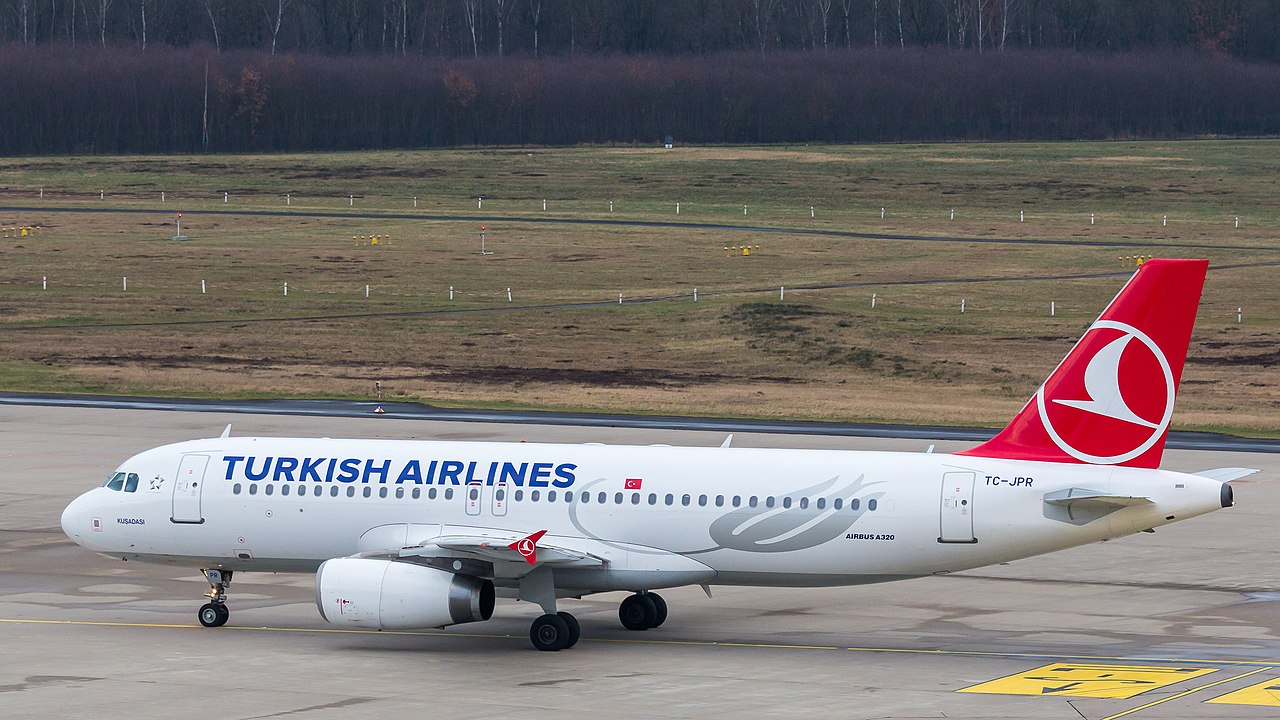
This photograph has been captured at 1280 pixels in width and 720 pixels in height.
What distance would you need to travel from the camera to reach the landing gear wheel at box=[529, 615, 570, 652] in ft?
108

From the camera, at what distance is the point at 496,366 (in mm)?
86625

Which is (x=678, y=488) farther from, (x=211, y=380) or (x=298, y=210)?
(x=298, y=210)

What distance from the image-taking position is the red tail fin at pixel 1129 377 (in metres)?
31.6

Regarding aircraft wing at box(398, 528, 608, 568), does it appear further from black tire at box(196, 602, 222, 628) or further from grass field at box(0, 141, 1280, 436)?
grass field at box(0, 141, 1280, 436)

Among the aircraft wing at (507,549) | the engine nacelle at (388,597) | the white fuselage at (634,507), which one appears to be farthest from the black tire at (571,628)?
the engine nacelle at (388,597)

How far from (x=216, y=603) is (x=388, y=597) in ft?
18.5

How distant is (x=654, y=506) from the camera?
110 feet

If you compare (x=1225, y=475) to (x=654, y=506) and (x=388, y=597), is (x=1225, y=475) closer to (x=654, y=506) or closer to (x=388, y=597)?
(x=654, y=506)

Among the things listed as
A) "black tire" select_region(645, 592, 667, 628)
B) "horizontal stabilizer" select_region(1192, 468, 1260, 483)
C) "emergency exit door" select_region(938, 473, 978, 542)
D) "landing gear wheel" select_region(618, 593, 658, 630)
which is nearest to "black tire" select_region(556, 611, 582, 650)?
"landing gear wheel" select_region(618, 593, 658, 630)

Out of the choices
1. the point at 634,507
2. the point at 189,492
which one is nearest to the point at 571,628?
the point at 634,507

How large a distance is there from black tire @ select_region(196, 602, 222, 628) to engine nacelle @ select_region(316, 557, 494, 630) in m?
4.26

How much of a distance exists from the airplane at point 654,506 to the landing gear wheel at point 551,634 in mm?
40


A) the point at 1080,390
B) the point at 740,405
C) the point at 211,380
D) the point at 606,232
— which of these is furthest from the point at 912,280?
the point at 1080,390

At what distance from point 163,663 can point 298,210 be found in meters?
123
